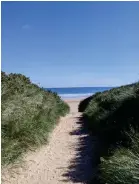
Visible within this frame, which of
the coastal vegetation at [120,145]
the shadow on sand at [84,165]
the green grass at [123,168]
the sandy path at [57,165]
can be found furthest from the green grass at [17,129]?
the green grass at [123,168]

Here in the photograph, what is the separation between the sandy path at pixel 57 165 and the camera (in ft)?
24.2

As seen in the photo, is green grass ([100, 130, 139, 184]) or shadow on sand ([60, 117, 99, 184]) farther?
shadow on sand ([60, 117, 99, 184])

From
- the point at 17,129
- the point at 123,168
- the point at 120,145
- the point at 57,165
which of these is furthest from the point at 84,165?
the point at 123,168

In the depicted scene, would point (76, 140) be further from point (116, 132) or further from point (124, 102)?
point (116, 132)

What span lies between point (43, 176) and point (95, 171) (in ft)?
3.75

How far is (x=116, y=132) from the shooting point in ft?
31.0

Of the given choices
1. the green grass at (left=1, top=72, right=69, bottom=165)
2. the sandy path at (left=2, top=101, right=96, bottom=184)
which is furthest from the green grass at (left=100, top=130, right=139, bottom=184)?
the green grass at (left=1, top=72, right=69, bottom=165)

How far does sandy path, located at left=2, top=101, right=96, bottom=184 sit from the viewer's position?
24.2ft

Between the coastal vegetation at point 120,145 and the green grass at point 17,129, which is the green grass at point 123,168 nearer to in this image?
the coastal vegetation at point 120,145

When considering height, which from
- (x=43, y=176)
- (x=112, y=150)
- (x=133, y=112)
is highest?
(x=133, y=112)

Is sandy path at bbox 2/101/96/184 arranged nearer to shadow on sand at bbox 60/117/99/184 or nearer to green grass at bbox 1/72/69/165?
shadow on sand at bbox 60/117/99/184

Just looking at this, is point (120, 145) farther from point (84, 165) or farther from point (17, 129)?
point (17, 129)

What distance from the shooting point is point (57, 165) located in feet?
28.4

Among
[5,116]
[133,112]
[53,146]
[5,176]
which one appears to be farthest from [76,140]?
[5,176]
